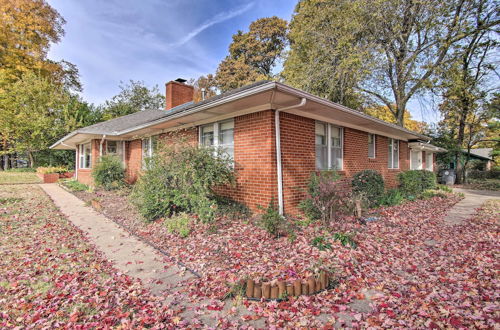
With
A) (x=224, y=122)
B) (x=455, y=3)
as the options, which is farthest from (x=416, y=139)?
(x=224, y=122)

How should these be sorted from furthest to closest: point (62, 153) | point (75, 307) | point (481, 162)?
Answer: 1. point (481, 162)
2. point (62, 153)
3. point (75, 307)

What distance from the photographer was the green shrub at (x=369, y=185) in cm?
766

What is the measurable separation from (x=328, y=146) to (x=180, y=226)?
4.91m

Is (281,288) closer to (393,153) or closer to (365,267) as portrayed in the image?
(365,267)

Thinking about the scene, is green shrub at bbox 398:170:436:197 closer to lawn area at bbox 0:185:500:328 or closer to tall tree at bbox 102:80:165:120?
lawn area at bbox 0:185:500:328

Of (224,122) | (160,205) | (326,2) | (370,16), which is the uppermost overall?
(326,2)

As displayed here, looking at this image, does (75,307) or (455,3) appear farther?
(455,3)

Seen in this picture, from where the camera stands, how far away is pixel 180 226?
524 centimetres

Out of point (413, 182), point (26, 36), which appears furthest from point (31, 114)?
point (413, 182)

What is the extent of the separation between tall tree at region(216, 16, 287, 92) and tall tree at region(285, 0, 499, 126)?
37.2 feet

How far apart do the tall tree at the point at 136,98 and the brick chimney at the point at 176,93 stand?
16394mm

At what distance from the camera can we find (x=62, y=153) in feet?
72.2

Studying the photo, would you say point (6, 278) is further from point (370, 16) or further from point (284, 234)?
point (370, 16)

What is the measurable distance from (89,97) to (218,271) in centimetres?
3047
